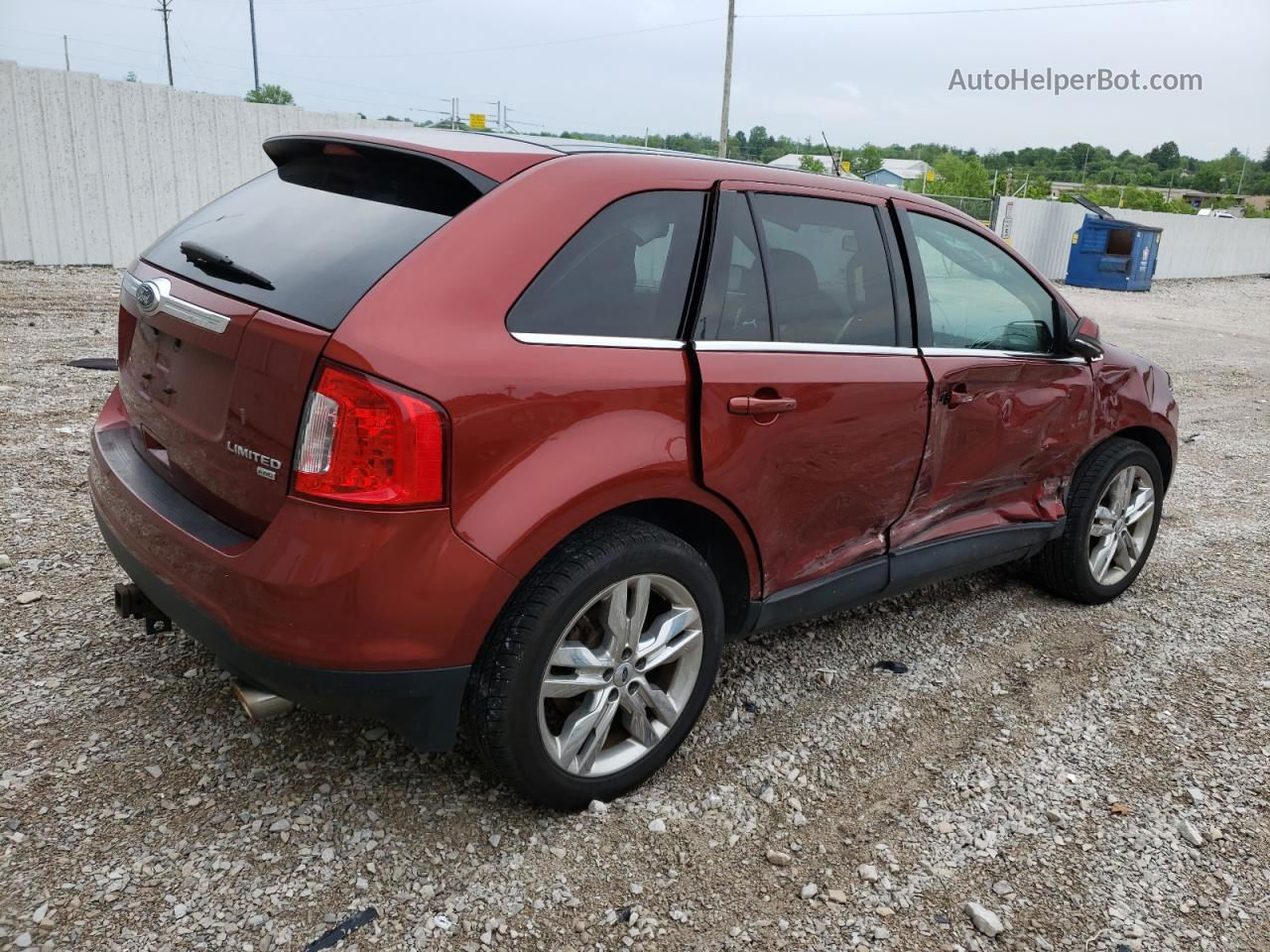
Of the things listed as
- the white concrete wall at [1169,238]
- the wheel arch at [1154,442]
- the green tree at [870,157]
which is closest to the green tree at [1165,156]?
the green tree at [870,157]

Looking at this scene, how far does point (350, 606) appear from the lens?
2123 mm

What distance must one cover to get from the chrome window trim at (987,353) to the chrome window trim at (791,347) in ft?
0.38

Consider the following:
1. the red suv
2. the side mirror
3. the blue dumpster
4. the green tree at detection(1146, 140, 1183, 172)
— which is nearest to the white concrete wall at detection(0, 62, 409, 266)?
the side mirror

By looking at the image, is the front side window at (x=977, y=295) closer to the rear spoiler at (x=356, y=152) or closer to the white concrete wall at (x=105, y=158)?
the rear spoiler at (x=356, y=152)

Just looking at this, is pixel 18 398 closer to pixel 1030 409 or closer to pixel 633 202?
pixel 633 202

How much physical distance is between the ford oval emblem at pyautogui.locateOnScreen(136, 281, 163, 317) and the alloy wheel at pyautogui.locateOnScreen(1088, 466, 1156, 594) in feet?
11.9

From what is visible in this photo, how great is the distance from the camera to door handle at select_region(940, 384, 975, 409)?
10.9 feet

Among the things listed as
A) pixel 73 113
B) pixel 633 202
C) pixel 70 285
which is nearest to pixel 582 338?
pixel 633 202

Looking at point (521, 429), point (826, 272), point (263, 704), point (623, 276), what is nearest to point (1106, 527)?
point (826, 272)

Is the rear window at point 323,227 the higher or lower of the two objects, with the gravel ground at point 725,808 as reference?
higher

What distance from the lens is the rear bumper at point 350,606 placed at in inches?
83.2

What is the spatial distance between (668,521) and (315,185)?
1334 mm

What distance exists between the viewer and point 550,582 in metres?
2.34

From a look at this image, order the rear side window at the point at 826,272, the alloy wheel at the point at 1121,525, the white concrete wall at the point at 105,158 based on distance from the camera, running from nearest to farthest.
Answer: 1. the rear side window at the point at 826,272
2. the alloy wheel at the point at 1121,525
3. the white concrete wall at the point at 105,158
